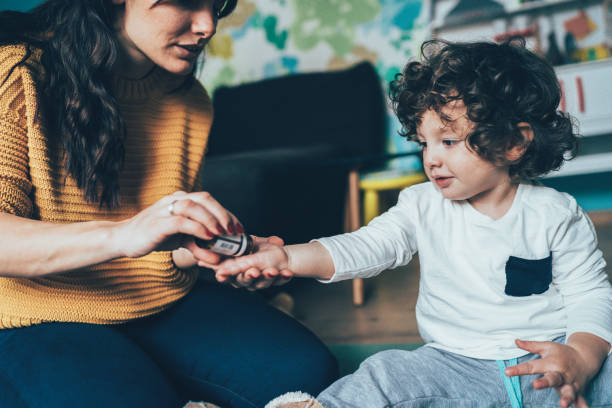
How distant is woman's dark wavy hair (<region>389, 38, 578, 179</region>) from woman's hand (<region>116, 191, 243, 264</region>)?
1.52 ft

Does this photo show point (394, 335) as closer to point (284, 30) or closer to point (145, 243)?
point (145, 243)

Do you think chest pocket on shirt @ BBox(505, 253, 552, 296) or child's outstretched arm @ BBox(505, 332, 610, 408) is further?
chest pocket on shirt @ BBox(505, 253, 552, 296)

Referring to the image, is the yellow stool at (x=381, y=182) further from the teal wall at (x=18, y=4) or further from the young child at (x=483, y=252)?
the teal wall at (x=18, y=4)

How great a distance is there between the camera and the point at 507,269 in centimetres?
89

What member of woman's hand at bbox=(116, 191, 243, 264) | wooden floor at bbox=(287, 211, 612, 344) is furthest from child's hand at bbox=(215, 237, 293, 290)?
wooden floor at bbox=(287, 211, 612, 344)

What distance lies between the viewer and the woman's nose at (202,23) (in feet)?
2.87

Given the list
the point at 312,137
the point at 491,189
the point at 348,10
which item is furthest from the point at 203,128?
the point at 348,10

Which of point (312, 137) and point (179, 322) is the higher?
point (312, 137)

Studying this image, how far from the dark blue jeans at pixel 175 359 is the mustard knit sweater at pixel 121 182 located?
0.05 m

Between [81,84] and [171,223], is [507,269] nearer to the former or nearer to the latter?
[171,223]

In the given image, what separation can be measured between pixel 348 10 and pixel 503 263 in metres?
2.42

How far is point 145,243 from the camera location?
0.65 meters

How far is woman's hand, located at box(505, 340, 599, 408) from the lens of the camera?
0.72m

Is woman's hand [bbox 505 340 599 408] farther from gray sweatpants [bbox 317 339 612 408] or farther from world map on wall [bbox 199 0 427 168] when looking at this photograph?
world map on wall [bbox 199 0 427 168]
